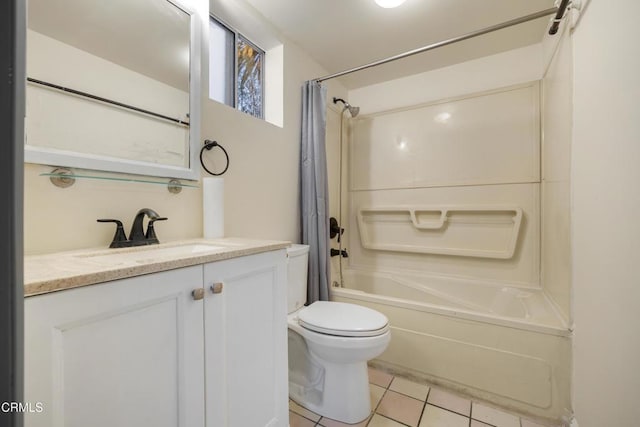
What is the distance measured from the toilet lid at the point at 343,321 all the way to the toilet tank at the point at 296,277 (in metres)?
0.13

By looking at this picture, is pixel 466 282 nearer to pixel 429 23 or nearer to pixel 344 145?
pixel 344 145

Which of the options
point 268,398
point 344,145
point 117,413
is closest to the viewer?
point 117,413

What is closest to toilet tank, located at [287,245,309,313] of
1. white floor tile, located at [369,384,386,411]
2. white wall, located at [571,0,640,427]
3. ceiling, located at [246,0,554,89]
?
white floor tile, located at [369,384,386,411]

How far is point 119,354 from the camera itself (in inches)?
23.7

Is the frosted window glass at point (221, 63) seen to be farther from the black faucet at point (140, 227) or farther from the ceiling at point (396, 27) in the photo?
the black faucet at point (140, 227)

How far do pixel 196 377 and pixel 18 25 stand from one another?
82cm

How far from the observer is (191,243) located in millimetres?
1147

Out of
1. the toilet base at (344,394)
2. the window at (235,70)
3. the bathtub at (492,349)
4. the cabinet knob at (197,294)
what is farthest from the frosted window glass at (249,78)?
the toilet base at (344,394)

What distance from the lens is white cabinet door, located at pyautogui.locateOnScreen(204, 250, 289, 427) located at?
2.64 ft

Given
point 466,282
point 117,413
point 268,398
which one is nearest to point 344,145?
point 466,282

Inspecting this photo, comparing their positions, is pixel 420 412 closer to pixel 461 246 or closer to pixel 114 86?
pixel 461 246

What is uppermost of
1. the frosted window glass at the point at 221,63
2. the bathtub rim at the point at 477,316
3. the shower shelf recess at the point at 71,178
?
the frosted window glass at the point at 221,63

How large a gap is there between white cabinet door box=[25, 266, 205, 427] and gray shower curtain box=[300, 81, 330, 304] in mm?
1151

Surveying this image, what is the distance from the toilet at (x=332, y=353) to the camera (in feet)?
4.09
